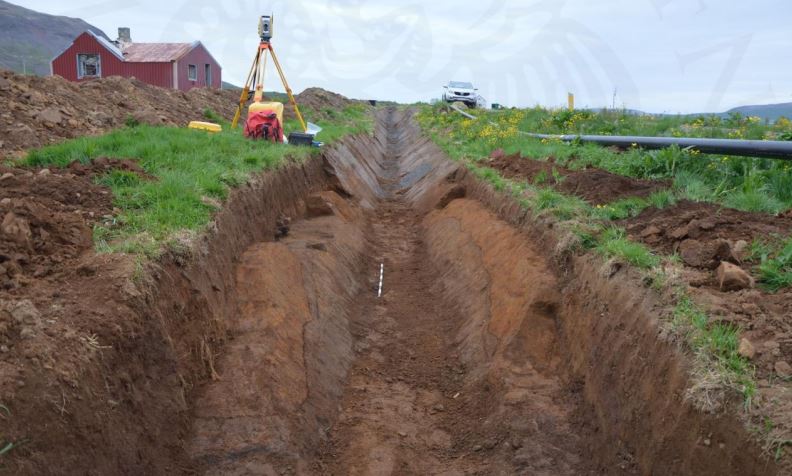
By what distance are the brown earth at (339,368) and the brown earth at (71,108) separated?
4472 millimetres

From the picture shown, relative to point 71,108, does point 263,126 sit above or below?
below

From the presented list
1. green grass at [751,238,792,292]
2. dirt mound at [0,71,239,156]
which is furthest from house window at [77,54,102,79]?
green grass at [751,238,792,292]

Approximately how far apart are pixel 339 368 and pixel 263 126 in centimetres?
702

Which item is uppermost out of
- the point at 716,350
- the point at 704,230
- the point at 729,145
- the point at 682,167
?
the point at 729,145

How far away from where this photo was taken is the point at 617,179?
8141mm

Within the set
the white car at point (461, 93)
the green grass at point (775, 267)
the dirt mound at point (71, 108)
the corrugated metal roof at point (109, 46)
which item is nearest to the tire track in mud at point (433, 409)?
the green grass at point (775, 267)

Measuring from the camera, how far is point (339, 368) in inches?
250

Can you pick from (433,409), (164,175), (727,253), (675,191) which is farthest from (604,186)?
(164,175)

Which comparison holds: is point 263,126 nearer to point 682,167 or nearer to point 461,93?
point 682,167

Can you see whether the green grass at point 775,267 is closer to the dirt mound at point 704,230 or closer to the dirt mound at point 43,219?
the dirt mound at point 704,230

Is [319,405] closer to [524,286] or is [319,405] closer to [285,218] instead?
[524,286]

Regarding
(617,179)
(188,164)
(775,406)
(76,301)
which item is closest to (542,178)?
(617,179)

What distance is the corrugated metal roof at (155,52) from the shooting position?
1119 inches

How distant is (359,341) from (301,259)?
1.45 metres
